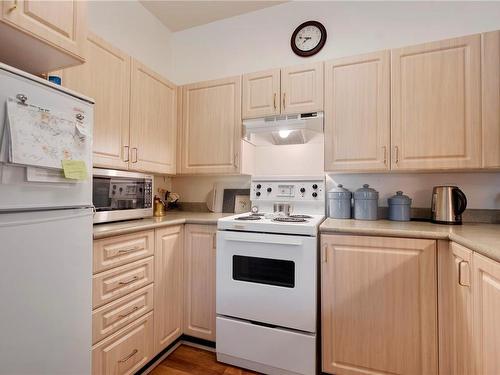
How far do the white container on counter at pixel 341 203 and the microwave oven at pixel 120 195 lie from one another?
4.44ft

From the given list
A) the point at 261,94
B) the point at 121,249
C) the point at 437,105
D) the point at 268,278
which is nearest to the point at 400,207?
the point at 437,105

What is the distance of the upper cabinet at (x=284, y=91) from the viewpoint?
1.89m

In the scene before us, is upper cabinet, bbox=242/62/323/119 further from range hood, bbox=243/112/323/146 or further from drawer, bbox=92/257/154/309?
drawer, bbox=92/257/154/309

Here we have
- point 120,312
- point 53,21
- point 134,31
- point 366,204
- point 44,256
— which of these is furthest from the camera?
point 134,31

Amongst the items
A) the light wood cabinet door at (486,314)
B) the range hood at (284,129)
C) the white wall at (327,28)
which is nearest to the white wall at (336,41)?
the white wall at (327,28)

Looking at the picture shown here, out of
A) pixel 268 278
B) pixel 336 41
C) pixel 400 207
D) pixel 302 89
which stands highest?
pixel 336 41

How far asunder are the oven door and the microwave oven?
619 millimetres

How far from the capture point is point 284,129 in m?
1.97

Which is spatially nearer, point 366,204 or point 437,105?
point 437,105

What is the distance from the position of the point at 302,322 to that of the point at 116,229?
1.16m

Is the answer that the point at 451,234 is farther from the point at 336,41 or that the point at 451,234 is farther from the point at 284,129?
the point at 336,41

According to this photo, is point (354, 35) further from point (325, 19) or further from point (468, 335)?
point (468, 335)

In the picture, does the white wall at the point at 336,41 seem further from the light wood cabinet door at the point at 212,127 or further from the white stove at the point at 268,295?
the white stove at the point at 268,295

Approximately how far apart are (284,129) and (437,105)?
3.15ft
